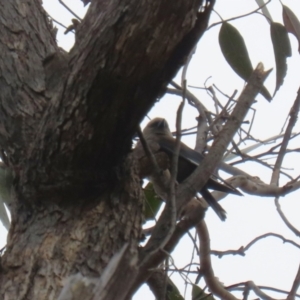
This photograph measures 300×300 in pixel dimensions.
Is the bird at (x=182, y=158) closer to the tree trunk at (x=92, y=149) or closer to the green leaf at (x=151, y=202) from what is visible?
the green leaf at (x=151, y=202)

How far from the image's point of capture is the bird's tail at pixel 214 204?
2.18m

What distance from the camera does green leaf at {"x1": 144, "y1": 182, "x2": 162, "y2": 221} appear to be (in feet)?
6.33

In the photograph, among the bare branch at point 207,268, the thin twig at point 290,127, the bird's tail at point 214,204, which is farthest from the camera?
the bird's tail at point 214,204

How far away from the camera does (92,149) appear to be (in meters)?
1.17

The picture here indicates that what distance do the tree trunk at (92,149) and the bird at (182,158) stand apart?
0.50 metres

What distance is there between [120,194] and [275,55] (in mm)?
940

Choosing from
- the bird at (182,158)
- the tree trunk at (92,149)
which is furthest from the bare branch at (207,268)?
the tree trunk at (92,149)

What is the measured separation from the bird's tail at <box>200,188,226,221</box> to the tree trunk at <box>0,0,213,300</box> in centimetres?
93

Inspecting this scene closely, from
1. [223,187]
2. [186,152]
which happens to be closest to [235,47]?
[223,187]

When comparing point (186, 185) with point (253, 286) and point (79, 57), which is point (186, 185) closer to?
point (79, 57)

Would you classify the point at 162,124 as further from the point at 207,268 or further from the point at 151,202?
the point at 207,268

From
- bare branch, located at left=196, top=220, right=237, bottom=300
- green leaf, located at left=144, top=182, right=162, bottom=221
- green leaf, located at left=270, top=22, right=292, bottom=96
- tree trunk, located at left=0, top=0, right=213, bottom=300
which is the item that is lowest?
tree trunk, located at left=0, top=0, right=213, bottom=300

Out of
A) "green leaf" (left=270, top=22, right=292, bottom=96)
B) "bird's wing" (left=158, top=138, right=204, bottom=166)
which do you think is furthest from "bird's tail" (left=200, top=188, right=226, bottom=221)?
"green leaf" (left=270, top=22, right=292, bottom=96)

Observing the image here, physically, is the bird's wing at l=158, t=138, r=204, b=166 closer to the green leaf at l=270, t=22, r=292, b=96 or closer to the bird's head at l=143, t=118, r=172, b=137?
the bird's head at l=143, t=118, r=172, b=137
